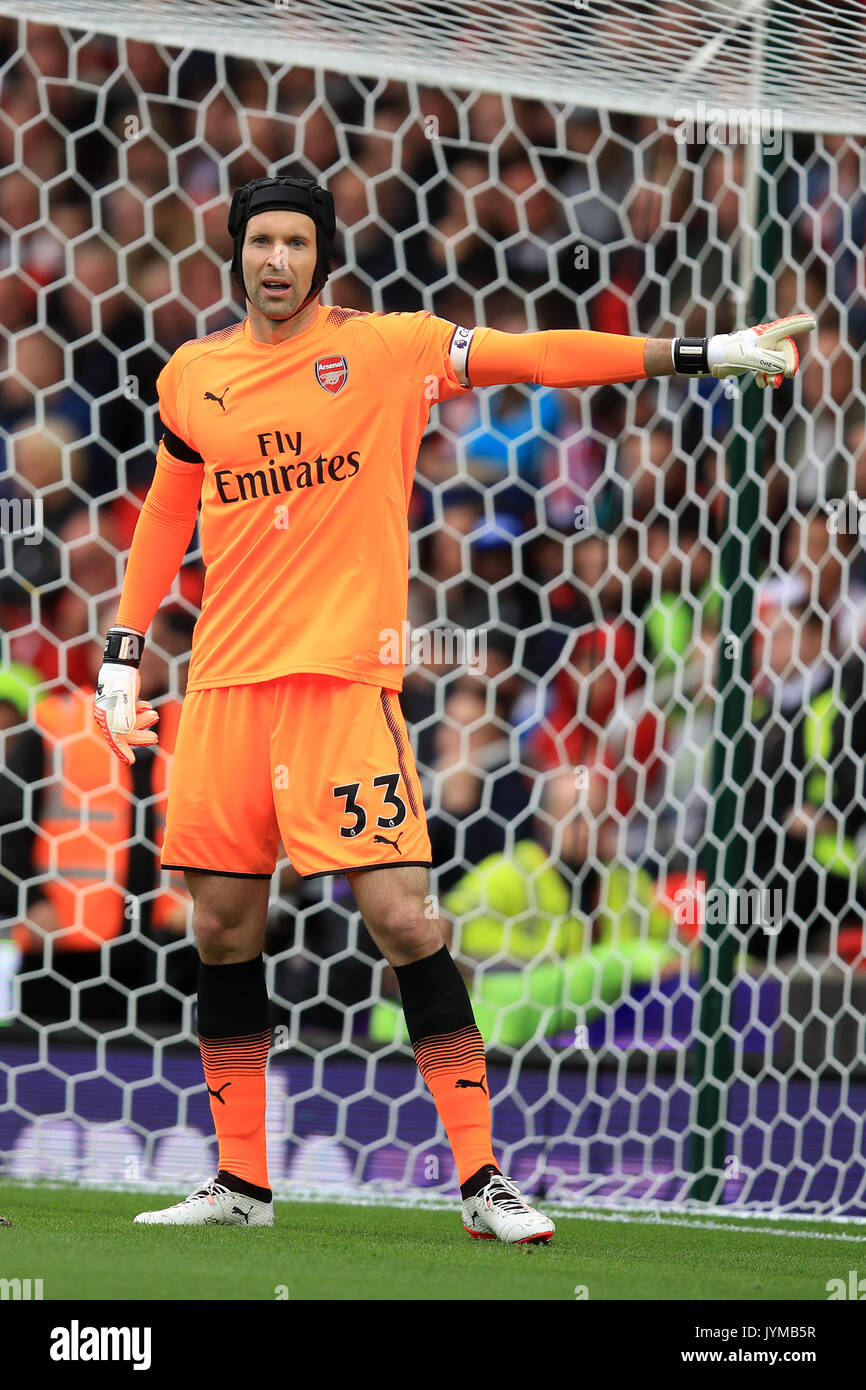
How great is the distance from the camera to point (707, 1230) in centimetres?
288

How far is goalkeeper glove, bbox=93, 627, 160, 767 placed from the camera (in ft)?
8.10

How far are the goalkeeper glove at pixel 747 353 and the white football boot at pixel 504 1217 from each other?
3.63ft

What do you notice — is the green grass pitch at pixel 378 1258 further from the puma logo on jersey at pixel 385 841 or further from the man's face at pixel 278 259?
the man's face at pixel 278 259

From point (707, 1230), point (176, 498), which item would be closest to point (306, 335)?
point (176, 498)

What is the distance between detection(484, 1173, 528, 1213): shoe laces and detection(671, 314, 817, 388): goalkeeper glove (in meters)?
1.10

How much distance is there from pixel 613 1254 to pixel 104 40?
3.51m

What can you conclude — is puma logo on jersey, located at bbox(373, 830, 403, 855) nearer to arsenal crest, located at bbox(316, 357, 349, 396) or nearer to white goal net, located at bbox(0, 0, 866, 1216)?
arsenal crest, located at bbox(316, 357, 349, 396)

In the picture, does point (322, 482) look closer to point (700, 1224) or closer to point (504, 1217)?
point (504, 1217)

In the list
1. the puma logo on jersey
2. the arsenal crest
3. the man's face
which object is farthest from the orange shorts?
the man's face

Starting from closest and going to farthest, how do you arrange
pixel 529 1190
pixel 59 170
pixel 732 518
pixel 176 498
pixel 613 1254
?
pixel 613 1254 → pixel 176 498 → pixel 529 1190 → pixel 732 518 → pixel 59 170

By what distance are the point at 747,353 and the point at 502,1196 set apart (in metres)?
1.15

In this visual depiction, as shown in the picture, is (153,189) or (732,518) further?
(153,189)

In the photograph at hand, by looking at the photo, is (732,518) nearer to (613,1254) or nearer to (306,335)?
(306,335)

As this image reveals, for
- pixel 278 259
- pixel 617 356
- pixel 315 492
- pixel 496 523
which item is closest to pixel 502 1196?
pixel 315 492
